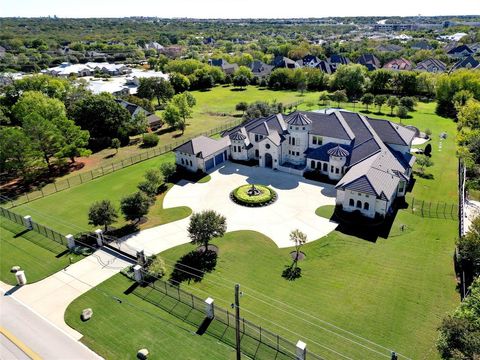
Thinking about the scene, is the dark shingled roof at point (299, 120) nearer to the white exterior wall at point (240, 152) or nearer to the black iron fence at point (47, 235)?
the white exterior wall at point (240, 152)

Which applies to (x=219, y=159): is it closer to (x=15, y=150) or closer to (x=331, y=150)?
(x=331, y=150)

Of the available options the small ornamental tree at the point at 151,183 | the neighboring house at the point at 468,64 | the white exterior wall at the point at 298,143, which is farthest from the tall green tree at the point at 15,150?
the neighboring house at the point at 468,64

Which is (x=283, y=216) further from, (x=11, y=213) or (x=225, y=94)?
(x=225, y=94)

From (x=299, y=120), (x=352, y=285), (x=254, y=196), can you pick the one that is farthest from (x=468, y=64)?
(x=352, y=285)

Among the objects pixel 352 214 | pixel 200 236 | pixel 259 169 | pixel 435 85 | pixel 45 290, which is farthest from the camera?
pixel 435 85

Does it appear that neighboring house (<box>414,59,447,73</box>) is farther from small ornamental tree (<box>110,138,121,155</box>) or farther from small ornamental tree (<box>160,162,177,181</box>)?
small ornamental tree (<box>110,138,121,155</box>)

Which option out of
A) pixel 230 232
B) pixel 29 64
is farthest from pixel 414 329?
pixel 29 64
